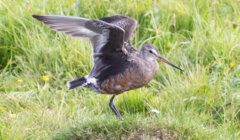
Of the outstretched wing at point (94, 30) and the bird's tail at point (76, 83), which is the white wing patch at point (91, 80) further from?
the outstretched wing at point (94, 30)

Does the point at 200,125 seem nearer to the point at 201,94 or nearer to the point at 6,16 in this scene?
the point at 201,94

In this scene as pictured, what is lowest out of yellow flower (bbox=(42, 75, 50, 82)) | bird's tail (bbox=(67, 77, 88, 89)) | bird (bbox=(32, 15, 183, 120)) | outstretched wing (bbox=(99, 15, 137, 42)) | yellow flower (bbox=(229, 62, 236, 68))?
yellow flower (bbox=(42, 75, 50, 82))

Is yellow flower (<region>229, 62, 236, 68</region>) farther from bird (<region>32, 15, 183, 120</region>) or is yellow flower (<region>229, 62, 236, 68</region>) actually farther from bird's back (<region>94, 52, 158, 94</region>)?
bird's back (<region>94, 52, 158, 94</region>)

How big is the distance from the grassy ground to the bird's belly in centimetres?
22

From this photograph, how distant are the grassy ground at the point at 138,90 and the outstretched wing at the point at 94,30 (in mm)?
534

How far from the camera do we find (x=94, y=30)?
17.6 feet

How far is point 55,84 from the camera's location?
257 inches

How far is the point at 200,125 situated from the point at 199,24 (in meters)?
1.84

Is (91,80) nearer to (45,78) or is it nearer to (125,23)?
(125,23)

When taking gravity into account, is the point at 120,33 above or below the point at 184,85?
above

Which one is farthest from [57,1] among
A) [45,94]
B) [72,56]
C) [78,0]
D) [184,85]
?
[184,85]

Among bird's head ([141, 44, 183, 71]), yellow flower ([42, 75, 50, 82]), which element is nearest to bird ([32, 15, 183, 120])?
bird's head ([141, 44, 183, 71])

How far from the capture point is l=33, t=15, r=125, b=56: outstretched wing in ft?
17.1

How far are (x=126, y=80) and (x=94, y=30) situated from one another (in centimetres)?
47
